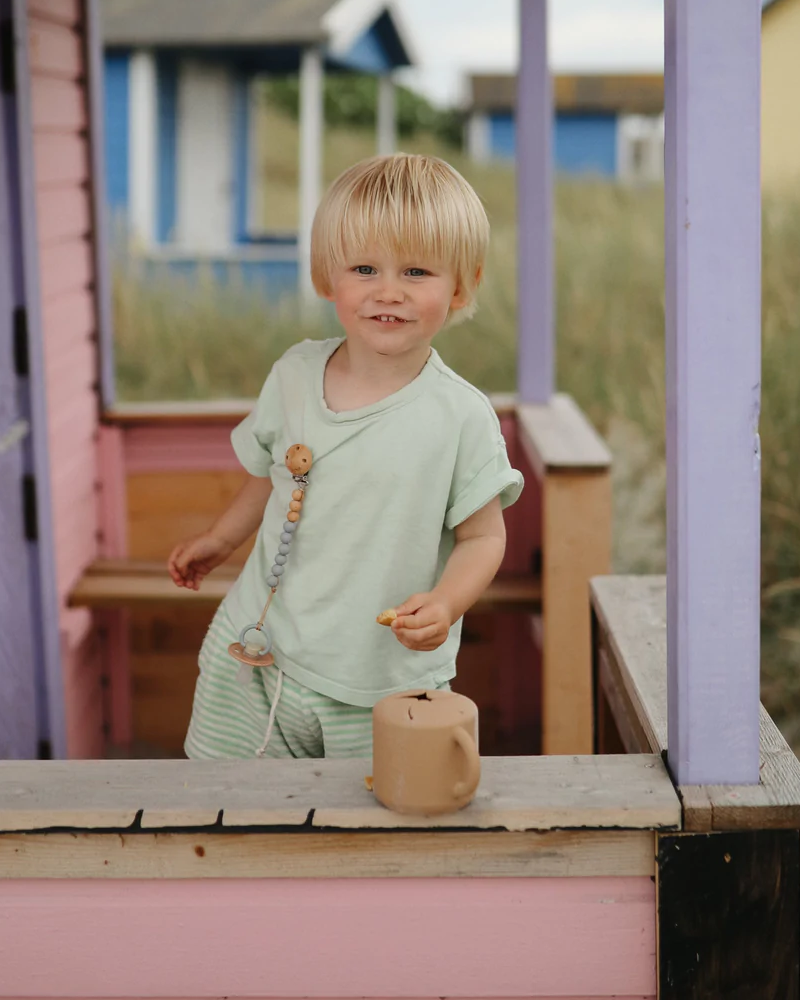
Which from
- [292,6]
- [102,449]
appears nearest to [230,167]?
[292,6]

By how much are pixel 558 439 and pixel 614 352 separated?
145 inches

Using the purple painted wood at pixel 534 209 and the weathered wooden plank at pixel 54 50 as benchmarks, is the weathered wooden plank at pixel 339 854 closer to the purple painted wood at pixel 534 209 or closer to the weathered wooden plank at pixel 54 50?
the weathered wooden plank at pixel 54 50

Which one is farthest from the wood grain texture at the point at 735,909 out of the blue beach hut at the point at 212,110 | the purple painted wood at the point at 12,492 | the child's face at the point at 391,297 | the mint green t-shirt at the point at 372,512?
the blue beach hut at the point at 212,110

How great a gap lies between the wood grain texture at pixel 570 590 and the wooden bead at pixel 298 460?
1.72m

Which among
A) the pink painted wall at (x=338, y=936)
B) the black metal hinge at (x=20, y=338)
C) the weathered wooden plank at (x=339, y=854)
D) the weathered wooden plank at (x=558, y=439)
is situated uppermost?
the black metal hinge at (x=20, y=338)

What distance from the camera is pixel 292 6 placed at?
13.6 metres

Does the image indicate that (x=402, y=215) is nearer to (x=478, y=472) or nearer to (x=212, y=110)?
(x=478, y=472)

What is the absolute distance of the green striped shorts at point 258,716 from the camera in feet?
6.74

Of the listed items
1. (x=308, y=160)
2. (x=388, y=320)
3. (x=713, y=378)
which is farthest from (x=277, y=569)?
(x=308, y=160)

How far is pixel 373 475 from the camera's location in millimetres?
1978

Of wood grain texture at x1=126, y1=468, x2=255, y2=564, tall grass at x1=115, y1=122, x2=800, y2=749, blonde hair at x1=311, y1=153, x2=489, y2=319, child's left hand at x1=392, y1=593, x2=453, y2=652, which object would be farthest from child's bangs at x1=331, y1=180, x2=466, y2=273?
tall grass at x1=115, y1=122, x2=800, y2=749

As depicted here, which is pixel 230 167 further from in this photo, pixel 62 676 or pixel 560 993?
pixel 560 993

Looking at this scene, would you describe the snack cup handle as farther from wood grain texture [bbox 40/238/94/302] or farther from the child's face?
wood grain texture [bbox 40/238/94/302]

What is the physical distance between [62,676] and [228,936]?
2.19m
